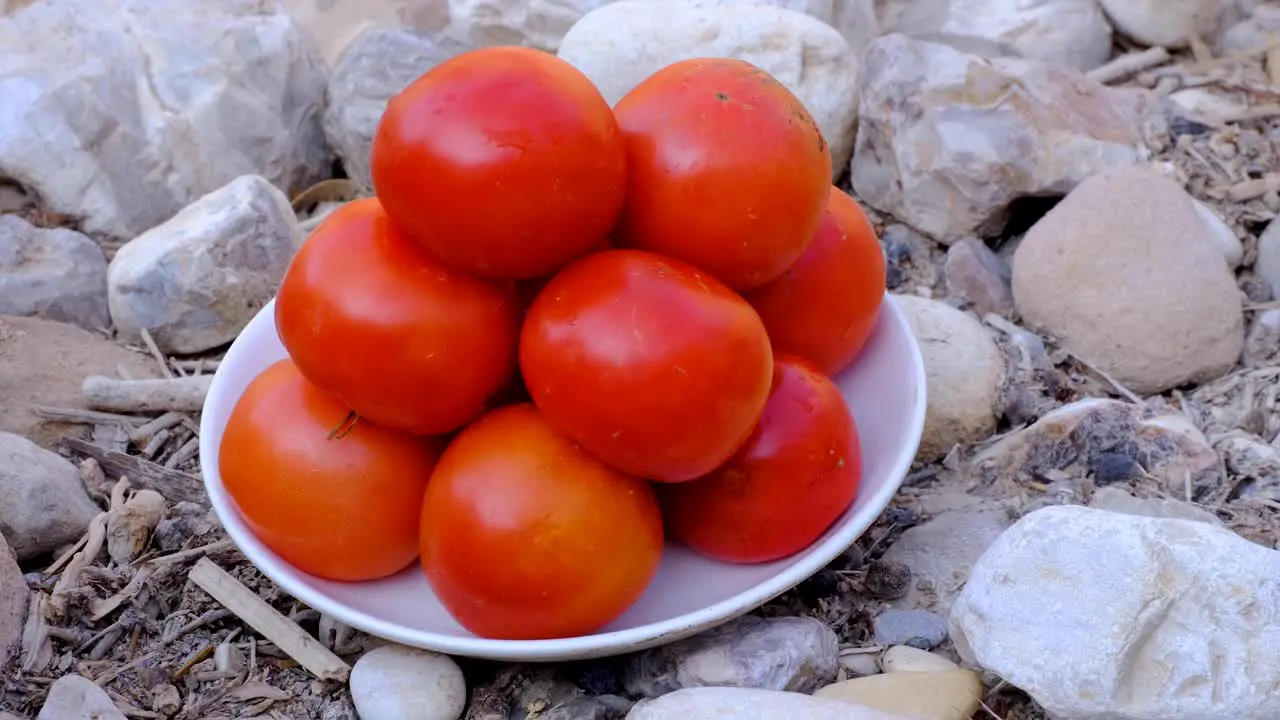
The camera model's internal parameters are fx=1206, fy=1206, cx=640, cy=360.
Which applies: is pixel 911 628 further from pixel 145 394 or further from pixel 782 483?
pixel 145 394

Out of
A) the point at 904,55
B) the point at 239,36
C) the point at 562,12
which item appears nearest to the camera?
the point at 904,55

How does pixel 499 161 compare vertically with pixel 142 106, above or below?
above

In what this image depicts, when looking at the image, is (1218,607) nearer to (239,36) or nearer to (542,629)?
(542,629)

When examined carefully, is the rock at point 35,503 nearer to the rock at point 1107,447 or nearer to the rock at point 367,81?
the rock at point 367,81

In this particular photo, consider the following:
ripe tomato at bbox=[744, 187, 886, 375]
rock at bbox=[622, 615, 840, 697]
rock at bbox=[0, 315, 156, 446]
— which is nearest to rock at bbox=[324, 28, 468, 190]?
rock at bbox=[0, 315, 156, 446]

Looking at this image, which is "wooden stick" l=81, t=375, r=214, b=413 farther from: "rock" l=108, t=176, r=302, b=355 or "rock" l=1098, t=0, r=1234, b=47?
"rock" l=1098, t=0, r=1234, b=47

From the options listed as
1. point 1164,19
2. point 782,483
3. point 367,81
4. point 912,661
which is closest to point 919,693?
point 912,661

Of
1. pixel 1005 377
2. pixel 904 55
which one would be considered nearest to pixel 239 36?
pixel 904 55
